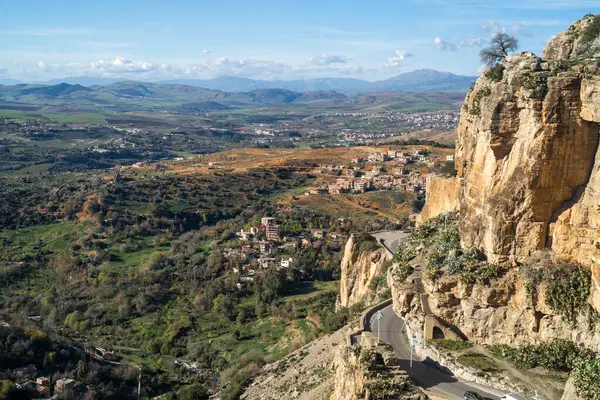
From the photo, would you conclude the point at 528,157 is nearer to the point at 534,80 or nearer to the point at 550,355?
the point at 534,80

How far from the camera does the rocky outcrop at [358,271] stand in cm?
3206

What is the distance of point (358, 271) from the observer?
34.2m

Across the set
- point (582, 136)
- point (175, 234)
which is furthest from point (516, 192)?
point (175, 234)

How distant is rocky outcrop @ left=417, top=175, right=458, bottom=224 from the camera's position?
2762 cm

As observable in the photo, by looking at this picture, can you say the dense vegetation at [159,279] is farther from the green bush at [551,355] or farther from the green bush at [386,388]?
the green bush at [551,355]

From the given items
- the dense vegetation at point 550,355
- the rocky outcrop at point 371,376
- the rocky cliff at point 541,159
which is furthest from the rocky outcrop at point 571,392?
the rocky cliff at point 541,159

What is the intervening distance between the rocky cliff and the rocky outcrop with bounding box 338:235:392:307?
13262mm

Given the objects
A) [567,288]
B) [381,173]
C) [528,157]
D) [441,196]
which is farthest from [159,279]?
[567,288]

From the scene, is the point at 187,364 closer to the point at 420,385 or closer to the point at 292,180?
the point at 420,385

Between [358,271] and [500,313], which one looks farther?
[358,271]

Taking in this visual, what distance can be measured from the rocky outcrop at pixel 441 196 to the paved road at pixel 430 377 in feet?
24.4

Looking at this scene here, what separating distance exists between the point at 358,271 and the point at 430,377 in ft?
53.3

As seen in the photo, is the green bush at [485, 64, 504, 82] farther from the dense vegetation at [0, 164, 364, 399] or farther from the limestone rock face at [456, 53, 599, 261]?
the dense vegetation at [0, 164, 364, 399]

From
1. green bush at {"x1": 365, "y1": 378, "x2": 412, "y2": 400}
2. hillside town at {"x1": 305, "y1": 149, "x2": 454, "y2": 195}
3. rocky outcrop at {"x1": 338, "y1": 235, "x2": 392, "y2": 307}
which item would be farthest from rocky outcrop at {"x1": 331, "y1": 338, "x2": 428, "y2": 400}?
hillside town at {"x1": 305, "y1": 149, "x2": 454, "y2": 195}
